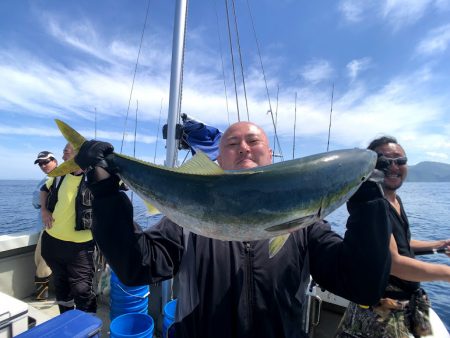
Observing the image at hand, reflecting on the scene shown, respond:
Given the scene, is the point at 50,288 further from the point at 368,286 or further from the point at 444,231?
the point at 444,231

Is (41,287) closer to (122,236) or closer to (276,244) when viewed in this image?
(122,236)

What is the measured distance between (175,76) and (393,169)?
392cm

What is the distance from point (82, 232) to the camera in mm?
5625

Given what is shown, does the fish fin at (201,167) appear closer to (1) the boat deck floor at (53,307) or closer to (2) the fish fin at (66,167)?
(2) the fish fin at (66,167)

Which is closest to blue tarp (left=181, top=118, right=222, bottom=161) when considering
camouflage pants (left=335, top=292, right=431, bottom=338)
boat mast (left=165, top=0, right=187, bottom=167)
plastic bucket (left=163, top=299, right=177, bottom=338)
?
boat mast (left=165, top=0, right=187, bottom=167)

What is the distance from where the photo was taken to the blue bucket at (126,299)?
5212 mm

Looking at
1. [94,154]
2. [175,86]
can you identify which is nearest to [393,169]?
[94,154]

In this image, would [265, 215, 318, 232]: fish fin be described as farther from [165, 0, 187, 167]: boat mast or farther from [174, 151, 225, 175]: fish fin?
[165, 0, 187, 167]: boat mast

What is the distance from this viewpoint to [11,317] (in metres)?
3.10

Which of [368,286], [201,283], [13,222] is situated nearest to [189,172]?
[201,283]

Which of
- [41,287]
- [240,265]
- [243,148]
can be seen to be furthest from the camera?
[41,287]

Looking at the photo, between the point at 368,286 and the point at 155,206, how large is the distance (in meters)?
1.73

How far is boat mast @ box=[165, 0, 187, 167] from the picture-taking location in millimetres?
5148

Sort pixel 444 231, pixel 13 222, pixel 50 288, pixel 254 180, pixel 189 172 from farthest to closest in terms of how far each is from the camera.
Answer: pixel 13 222 → pixel 444 231 → pixel 50 288 → pixel 189 172 → pixel 254 180
